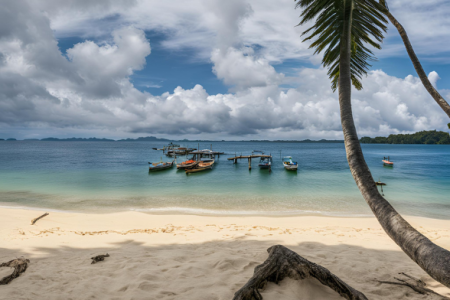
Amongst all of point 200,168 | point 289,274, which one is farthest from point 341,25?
point 200,168

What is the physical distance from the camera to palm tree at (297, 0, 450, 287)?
229 centimetres

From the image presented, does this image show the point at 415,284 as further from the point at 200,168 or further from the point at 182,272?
the point at 200,168

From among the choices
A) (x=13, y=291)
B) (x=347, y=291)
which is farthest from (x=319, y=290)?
(x=13, y=291)

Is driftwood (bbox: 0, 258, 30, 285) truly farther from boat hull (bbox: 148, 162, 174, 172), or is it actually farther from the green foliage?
boat hull (bbox: 148, 162, 174, 172)

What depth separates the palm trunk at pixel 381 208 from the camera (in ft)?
6.96

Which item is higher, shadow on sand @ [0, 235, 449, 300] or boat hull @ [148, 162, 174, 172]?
shadow on sand @ [0, 235, 449, 300]

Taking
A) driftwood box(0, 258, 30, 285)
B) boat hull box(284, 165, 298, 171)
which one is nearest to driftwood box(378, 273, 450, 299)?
driftwood box(0, 258, 30, 285)

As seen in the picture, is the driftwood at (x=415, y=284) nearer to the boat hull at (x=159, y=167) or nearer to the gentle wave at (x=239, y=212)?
the gentle wave at (x=239, y=212)

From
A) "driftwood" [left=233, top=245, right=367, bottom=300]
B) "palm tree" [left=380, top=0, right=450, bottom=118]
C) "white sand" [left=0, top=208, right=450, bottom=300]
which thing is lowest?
"white sand" [left=0, top=208, right=450, bottom=300]

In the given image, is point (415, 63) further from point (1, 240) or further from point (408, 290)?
point (1, 240)

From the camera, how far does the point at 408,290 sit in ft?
14.2

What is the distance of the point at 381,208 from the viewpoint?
293 cm

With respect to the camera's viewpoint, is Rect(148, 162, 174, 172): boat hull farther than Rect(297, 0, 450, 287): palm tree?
Yes

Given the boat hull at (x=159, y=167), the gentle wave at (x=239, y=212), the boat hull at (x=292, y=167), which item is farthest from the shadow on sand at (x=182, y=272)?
the boat hull at (x=292, y=167)
